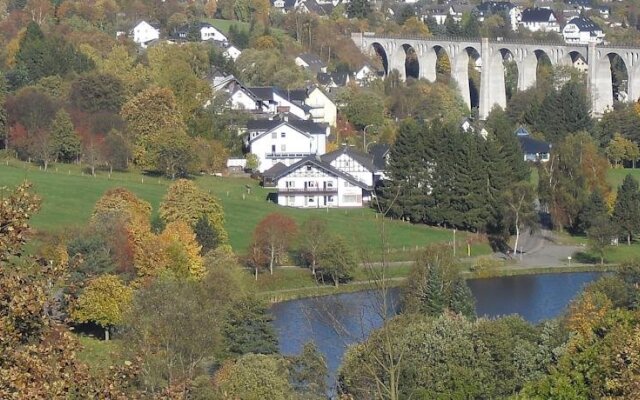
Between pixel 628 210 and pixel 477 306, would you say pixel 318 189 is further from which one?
pixel 477 306

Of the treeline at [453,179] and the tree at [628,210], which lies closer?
the tree at [628,210]

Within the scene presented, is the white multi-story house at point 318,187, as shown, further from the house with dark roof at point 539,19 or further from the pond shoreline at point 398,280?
the house with dark roof at point 539,19

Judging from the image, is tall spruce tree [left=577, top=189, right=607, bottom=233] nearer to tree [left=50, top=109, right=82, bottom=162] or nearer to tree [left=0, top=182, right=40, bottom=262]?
tree [left=50, top=109, right=82, bottom=162]

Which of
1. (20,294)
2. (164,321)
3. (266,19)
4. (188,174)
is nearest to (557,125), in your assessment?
(188,174)

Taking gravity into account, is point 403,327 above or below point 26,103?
below

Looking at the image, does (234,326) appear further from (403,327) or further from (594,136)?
(594,136)

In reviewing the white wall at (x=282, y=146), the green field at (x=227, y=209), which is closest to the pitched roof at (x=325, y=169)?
the green field at (x=227, y=209)
